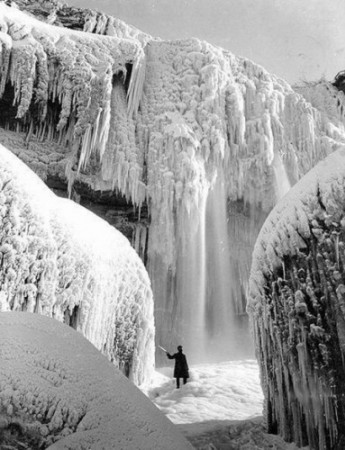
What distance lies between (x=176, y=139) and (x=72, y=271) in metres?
7.21

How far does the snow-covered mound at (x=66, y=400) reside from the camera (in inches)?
87.4

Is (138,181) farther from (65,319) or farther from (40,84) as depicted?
(65,319)

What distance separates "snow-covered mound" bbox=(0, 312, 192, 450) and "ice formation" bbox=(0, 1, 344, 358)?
979 cm

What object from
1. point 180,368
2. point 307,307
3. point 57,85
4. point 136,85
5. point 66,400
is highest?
point 136,85

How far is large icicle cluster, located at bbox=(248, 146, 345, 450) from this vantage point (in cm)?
388

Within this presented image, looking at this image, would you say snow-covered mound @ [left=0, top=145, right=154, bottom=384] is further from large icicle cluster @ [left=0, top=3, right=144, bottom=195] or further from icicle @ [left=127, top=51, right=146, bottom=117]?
icicle @ [left=127, top=51, right=146, bottom=117]

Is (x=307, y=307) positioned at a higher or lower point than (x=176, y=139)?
lower

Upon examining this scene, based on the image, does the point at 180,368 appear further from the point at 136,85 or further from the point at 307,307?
the point at 136,85

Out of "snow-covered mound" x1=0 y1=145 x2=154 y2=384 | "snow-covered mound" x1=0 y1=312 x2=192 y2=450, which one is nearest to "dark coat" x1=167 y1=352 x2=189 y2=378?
"snow-covered mound" x1=0 y1=145 x2=154 y2=384

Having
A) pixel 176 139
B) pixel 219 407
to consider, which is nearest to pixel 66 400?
pixel 219 407

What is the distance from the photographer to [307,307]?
4207 millimetres

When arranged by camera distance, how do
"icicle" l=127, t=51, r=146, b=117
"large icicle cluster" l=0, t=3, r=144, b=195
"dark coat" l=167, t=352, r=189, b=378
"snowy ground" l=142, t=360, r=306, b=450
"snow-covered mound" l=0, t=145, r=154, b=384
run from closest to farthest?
"snowy ground" l=142, t=360, r=306, b=450, "snow-covered mound" l=0, t=145, r=154, b=384, "dark coat" l=167, t=352, r=189, b=378, "large icicle cluster" l=0, t=3, r=144, b=195, "icicle" l=127, t=51, r=146, b=117

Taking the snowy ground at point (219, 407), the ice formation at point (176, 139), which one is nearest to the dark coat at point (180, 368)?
the snowy ground at point (219, 407)

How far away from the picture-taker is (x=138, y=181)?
41.2 feet
